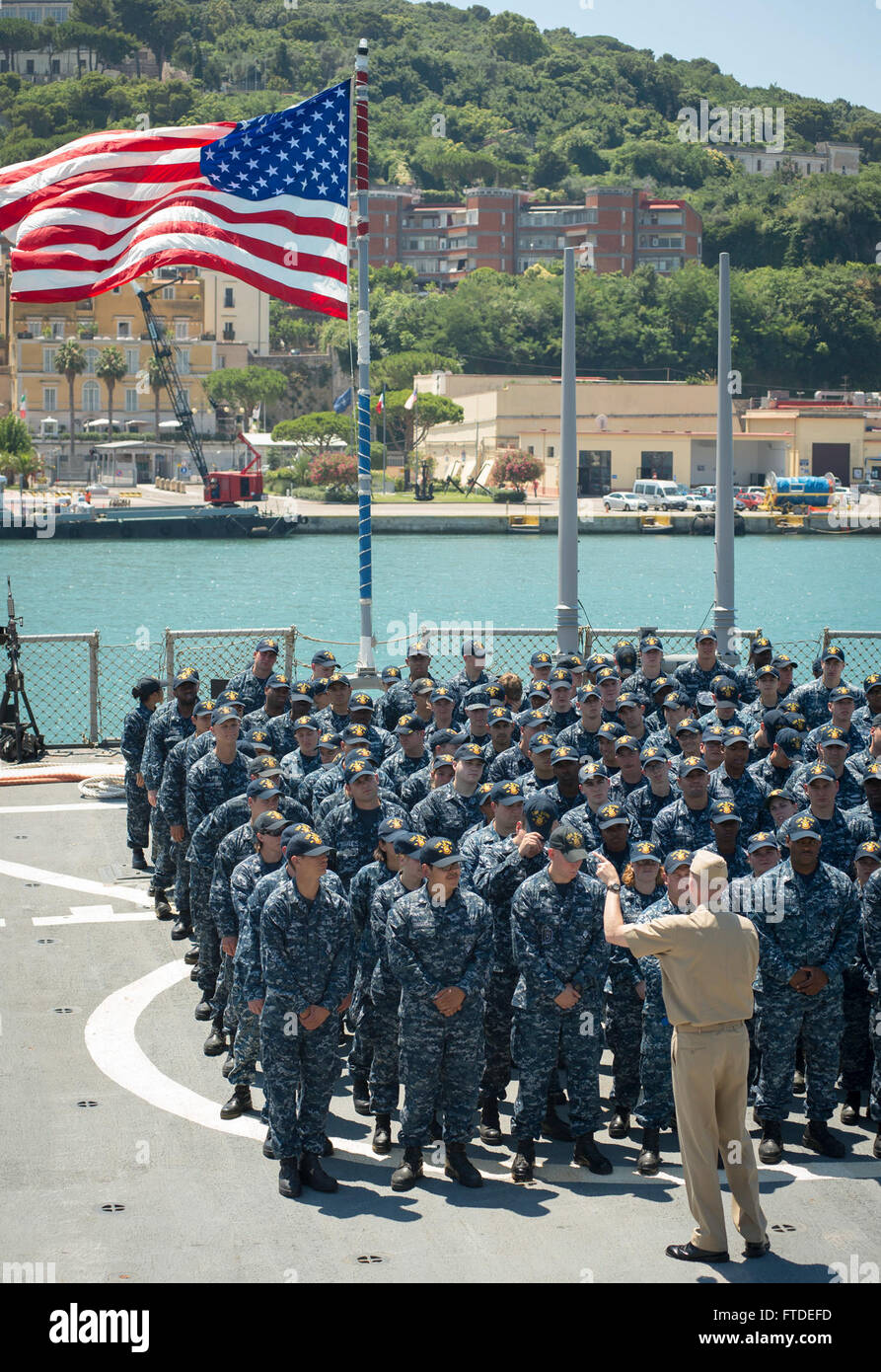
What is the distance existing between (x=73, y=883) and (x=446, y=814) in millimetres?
4708

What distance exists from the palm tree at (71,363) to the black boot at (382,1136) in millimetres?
109035

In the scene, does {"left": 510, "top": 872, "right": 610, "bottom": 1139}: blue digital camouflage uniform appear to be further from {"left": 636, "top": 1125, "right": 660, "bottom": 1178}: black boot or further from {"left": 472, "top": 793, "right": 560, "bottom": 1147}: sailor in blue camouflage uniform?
{"left": 472, "top": 793, "right": 560, "bottom": 1147}: sailor in blue camouflage uniform

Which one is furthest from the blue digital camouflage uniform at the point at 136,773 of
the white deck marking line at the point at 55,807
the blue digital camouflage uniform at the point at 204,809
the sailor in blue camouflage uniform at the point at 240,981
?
the sailor in blue camouflage uniform at the point at 240,981

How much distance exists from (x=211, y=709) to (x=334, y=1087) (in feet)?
11.5

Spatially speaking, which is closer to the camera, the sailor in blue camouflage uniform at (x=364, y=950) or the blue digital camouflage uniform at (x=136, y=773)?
the sailor in blue camouflage uniform at (x=364, y=950)

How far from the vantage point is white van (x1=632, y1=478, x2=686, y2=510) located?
99.6 m

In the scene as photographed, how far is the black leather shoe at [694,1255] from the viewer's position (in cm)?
718

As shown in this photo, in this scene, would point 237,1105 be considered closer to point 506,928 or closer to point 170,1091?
point 170,1091

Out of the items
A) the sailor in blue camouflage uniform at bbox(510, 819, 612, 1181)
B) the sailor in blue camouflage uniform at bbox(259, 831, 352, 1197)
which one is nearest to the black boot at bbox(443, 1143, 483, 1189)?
the sailor in blue camouflage uniform at bbox(510, 819, 612, 1181)

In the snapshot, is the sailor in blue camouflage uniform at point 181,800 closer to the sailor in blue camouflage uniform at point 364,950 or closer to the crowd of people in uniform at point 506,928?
the crowd of people in uniform at point 506,928

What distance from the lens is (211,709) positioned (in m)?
12.2

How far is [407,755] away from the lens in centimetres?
1197

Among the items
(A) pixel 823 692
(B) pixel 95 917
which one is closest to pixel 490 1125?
(B) pixel 95 917

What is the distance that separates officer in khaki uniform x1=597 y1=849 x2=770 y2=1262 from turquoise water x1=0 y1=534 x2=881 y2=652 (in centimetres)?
3578
